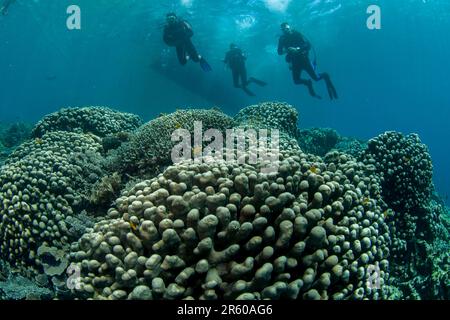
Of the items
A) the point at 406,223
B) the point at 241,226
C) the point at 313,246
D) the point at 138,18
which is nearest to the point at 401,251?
the point at 406,223

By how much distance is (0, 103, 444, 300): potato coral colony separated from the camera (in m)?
2.73

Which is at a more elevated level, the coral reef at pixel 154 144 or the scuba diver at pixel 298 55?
the scuba diver at pixel 298 55

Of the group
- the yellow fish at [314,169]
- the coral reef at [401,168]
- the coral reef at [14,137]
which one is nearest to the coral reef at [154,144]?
the yellow fish at [314,169]

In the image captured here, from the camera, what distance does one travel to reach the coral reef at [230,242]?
2689 millimetres

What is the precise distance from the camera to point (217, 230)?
2887 millimetres

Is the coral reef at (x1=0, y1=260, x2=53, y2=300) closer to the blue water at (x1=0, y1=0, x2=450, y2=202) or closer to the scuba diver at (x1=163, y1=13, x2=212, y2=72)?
the scuba diver at (x1=163, y1=13, x2=212, y2=72)

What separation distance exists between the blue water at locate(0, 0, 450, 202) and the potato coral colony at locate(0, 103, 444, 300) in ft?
89.3

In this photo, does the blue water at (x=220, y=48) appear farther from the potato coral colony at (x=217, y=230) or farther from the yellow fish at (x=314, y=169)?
the yellow fish at (x=314, y=169)

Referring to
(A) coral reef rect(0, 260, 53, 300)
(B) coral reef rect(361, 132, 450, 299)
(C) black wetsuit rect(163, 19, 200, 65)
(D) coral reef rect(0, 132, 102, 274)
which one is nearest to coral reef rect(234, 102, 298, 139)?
(B) coral reef rect(361, 132, 450, 299)

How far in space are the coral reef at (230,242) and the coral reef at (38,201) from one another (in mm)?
1411

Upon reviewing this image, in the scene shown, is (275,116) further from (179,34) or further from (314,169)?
(179,34)

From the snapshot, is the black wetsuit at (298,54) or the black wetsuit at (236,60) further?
the black wetsuit at (236,60)

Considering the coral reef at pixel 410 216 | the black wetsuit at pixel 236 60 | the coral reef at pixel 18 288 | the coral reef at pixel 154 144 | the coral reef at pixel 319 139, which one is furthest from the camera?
the black wetsuit at pixel 236 60

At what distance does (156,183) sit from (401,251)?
376 centimetres
